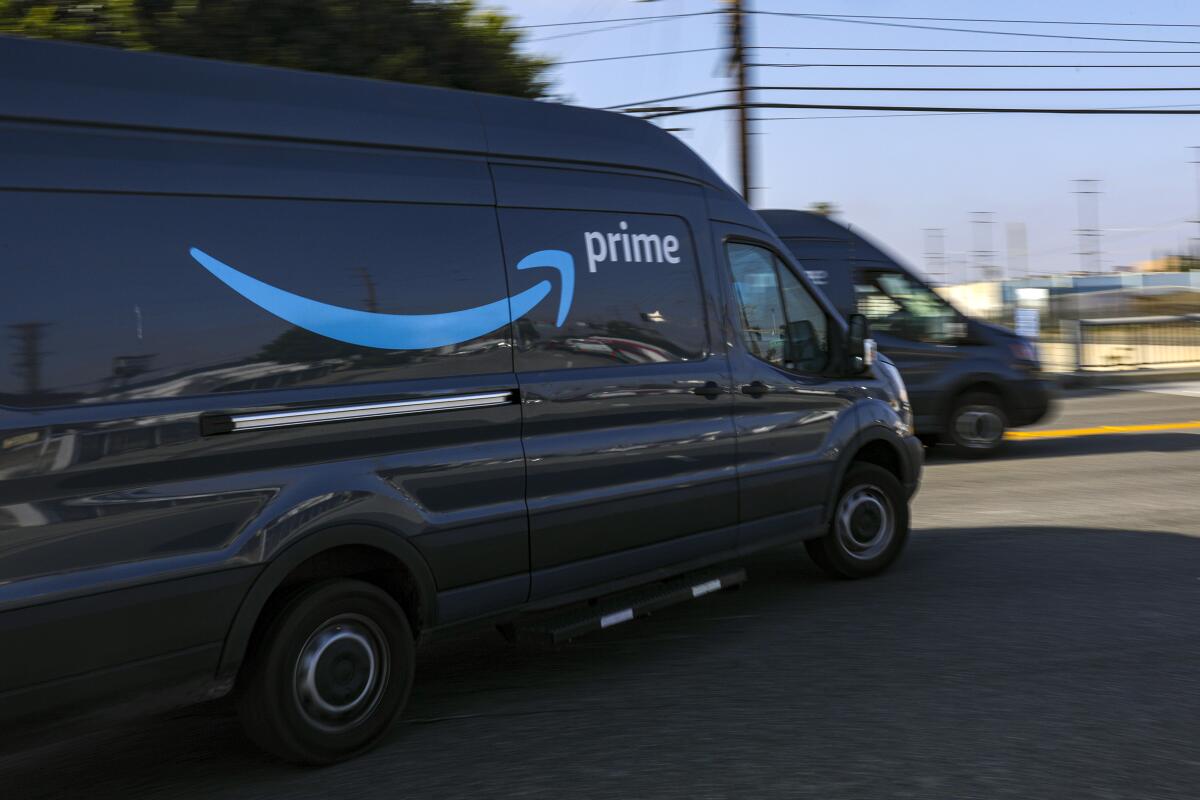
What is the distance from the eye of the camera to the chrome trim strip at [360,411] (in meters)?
3.83

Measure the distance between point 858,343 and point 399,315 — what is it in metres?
3.08

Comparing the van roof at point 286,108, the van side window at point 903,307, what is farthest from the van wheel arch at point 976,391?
the van roof at point 286,108

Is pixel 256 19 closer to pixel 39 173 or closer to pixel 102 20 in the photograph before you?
pixel 102 20

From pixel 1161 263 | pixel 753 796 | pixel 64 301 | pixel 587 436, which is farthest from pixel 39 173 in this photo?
pixel 1161 263

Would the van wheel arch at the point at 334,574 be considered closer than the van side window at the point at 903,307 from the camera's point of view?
Yes

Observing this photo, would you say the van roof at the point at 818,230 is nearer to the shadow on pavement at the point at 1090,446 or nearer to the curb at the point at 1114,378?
the shadow on pavement at the point at 1090,446

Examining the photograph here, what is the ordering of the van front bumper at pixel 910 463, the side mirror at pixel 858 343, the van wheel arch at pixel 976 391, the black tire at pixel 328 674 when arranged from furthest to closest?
the van wheel arch at pixel 976 391, the van front bumper at pixel 910 463, the side mirror at pixel 858 343, the black tire at pixel 328 674

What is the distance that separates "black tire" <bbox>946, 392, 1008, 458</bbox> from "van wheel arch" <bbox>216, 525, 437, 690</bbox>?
8.50 metres

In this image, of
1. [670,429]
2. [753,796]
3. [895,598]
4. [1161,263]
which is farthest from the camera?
[1161,263]

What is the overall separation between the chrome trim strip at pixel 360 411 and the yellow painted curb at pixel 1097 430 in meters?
10.5

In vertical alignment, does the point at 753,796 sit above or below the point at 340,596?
below

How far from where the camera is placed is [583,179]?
17.0ft

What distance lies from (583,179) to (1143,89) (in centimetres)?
2353

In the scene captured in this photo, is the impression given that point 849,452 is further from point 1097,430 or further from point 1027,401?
point 1097,430
